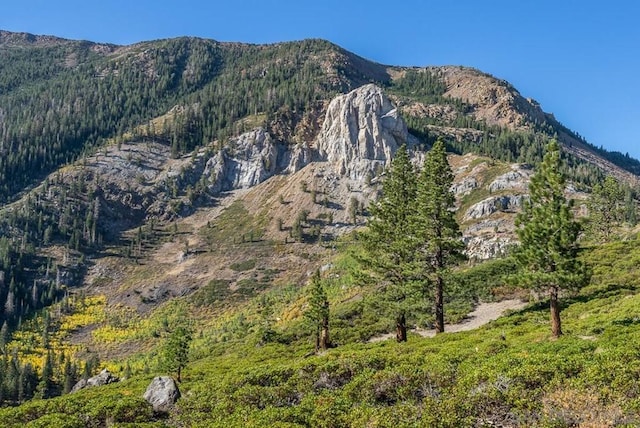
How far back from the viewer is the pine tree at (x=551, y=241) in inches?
1080

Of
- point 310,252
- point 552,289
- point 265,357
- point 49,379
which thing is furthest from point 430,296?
point 310,252

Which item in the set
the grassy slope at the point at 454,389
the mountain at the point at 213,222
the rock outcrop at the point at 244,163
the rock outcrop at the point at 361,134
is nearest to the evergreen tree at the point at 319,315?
the mountain at the point at 213,222

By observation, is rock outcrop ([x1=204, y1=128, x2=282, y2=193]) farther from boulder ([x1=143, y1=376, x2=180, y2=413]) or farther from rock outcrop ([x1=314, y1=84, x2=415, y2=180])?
boulder ([x1=143, y1=376, x2=180, y2=413])

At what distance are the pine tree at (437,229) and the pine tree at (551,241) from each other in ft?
26.1

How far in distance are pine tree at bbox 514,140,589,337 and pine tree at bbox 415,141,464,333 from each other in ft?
26.1

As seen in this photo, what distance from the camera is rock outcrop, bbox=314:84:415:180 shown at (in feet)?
544

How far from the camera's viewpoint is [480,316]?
48.9 metres

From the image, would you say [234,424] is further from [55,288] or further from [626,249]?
[55,288]

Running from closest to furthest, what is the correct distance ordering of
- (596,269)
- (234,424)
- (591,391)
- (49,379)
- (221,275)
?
(591,391) → (234,424) → (596,269) → (49,379) → (221,275)

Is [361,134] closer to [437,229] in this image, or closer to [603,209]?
[603,209]

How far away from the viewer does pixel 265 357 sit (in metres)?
48.9

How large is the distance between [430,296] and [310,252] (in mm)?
91403

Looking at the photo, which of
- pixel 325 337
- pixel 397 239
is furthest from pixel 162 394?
pixel 397 239

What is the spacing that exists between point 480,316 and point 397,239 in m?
15.9
